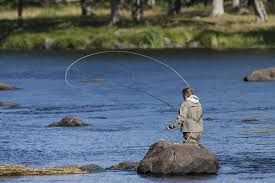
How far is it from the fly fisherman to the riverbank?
195 feet

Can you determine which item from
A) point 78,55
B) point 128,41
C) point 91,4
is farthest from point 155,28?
point 91,4

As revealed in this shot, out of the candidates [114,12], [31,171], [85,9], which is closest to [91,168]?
[31,171]

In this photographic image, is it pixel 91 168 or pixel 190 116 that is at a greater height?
pixel 190 116

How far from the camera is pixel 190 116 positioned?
2500 cm

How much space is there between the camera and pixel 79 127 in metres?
36.8

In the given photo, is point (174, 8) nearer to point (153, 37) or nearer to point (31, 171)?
point (153, 37)

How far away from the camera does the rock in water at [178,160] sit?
80.3ft

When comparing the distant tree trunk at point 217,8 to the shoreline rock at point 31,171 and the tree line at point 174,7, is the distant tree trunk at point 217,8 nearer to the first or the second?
the tree line at point 174,7

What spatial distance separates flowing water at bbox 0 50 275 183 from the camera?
28422 millimetres

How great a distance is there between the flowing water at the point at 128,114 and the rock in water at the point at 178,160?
28 cm

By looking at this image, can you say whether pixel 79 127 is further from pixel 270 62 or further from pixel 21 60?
pixel 21 60

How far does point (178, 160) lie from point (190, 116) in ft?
3.49

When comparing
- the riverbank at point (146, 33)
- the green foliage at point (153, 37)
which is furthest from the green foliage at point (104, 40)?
the green foliage at point (153, 37)

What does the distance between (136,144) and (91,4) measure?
259 ft
